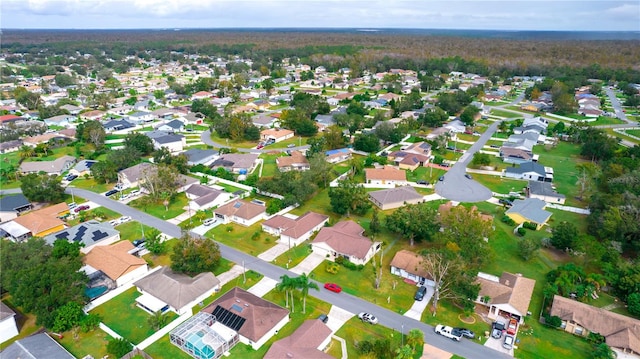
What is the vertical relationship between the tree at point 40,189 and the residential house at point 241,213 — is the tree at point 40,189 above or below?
above

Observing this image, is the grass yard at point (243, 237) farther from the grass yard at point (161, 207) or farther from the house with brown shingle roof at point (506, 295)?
the house with brown shingle roof at point (506, 295)

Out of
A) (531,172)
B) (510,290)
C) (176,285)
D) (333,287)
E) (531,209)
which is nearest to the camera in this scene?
(510,290)

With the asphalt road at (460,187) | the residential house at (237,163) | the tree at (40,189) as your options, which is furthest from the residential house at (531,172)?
the tree at (40,189)

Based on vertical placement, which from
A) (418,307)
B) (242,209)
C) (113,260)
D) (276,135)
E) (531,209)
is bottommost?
(418,307)

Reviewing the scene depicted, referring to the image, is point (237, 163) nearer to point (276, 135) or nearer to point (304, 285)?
point (276, 135)

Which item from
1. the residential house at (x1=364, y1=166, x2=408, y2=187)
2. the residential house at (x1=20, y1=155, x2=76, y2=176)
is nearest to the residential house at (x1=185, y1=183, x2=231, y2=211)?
the residential house at (x1=364, y1=166, x2=408, y2=187)

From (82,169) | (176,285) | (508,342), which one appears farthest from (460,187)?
(82,169)
